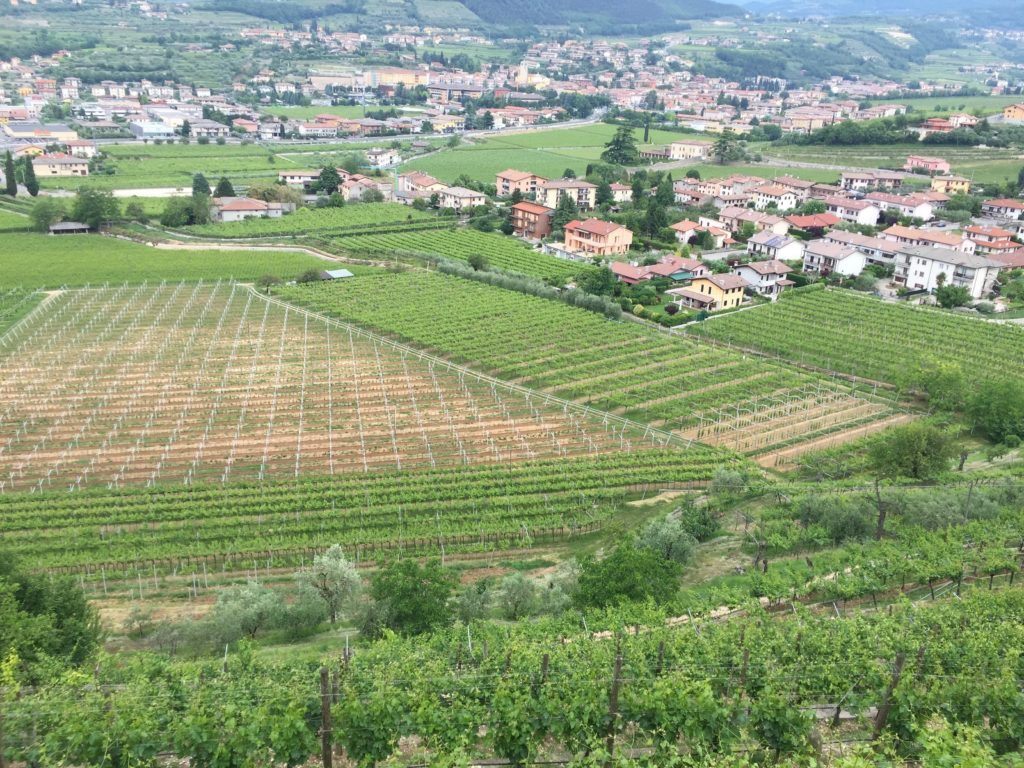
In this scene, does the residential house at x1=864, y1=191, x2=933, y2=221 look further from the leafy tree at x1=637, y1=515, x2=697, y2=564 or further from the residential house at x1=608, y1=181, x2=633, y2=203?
the leafy tree at x1=637, y1=515, x2=697, y2=564

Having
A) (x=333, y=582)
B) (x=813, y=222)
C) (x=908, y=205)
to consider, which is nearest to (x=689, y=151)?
(x=908, y=205)

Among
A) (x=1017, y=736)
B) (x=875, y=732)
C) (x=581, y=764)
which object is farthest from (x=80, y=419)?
(x=1017, y=736)

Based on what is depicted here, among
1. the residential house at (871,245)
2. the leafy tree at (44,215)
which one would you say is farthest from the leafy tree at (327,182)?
the residential house at (871,245)

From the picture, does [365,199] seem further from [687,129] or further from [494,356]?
[687,129]

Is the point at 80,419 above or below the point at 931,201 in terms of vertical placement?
below

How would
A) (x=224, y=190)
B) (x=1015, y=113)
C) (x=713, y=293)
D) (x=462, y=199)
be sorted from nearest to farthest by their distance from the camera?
(x=713, y=293), (x=224, y=190), (x=462, y=199), (x=1015, y=113)

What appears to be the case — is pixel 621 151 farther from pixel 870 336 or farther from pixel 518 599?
pixel 518 599
